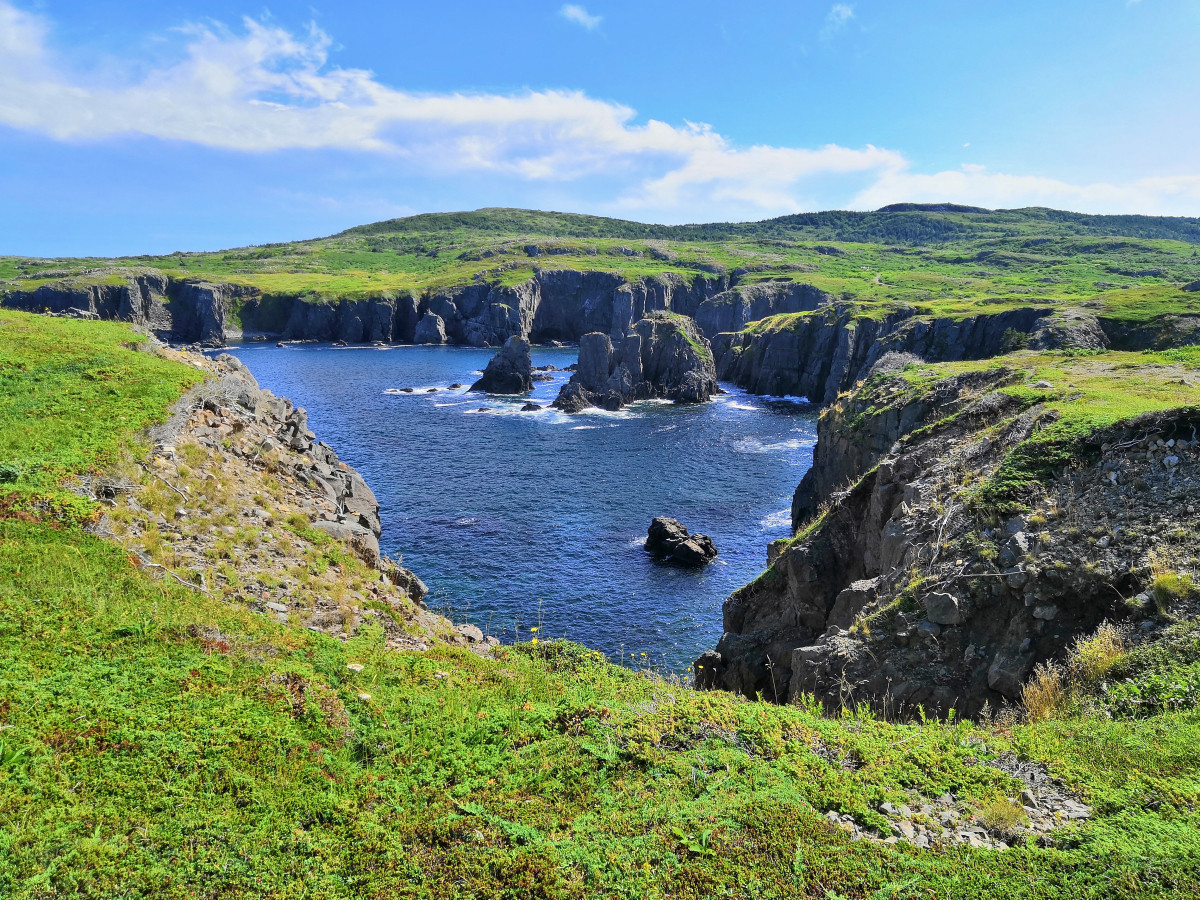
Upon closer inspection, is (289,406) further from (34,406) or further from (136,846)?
(136,846)

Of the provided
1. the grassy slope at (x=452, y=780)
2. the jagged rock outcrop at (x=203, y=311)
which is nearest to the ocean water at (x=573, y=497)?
the grassy slope at (x=452, y=780)

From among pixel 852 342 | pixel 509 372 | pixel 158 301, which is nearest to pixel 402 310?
pixel 158 301

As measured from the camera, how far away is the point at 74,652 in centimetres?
1002

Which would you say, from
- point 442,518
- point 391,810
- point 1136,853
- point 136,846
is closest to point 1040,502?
point 1136,853

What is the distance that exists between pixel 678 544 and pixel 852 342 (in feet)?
245

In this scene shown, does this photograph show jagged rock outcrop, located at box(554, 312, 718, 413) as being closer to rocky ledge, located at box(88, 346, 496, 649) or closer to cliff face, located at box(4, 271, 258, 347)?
rocky ledge, located at box(88, 346, 496, 649)

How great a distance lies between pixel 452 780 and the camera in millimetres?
9008

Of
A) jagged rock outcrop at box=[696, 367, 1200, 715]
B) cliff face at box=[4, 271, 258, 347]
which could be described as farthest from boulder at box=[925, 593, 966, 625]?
cliff face at box=[4, 271, 258, 347]

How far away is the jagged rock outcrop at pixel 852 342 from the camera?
76.7 meters

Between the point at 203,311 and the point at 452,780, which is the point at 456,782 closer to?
the point at 452,780

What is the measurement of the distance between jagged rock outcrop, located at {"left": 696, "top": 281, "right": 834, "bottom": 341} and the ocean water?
202 feet

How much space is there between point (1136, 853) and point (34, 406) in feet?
89.3

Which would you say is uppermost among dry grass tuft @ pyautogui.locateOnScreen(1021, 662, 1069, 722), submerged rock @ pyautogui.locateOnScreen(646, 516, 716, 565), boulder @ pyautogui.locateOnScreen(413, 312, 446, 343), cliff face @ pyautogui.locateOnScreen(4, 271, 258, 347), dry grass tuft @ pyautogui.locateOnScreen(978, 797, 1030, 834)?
cliff face @ pyautogui.locateOnScreen(4, 271, 258, 347)

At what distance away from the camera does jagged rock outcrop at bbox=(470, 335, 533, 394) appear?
109 m
